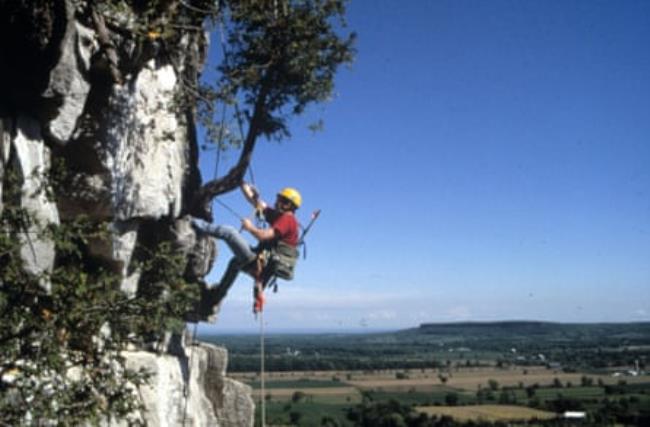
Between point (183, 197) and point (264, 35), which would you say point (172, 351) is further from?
point (264, 35)

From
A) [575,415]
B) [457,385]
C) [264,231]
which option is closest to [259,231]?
[264,231]

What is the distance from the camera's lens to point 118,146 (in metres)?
11.2

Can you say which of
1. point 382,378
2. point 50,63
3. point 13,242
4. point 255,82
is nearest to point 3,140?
point 50,63

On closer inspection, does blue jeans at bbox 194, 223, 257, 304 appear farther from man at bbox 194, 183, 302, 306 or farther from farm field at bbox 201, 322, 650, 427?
farm field at bbox 201, 322, 650, 427

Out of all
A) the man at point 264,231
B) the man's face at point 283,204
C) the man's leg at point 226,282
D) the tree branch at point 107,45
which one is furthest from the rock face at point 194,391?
the tree branch at point 107,45

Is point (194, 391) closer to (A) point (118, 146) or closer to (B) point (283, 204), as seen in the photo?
(B) point (283, 204)

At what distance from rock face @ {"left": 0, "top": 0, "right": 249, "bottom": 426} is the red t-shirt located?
1690mm

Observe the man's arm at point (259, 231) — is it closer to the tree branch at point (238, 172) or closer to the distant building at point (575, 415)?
the tree branch at point (238, 172)

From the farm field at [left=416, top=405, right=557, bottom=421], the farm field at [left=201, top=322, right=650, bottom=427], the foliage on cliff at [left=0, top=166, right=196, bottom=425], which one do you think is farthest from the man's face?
the farm field at [left=416, top=405, right=557, bottom=421]

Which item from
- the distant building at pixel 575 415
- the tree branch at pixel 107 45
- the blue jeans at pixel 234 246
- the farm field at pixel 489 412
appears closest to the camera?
the tree branch at pixel 107 45

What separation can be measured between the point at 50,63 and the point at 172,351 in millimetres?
7446

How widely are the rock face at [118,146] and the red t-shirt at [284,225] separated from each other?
1690mm

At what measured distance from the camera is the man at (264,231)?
43.8ft

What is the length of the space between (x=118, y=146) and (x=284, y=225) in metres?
4.10
